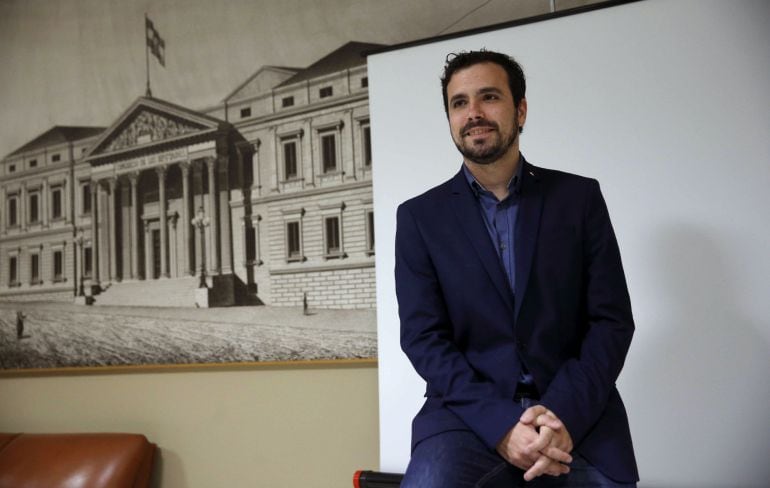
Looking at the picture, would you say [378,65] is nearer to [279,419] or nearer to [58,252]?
[279,419]

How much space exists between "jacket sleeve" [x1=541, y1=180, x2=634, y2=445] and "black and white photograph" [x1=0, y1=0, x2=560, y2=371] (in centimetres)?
121

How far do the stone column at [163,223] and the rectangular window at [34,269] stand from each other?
761 millimetres

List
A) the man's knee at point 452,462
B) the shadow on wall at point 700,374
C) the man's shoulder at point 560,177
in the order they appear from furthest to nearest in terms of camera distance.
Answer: the shadow on wall at point 700,374, the man's shoulder at point 560,177, the man's knee at point 452,462

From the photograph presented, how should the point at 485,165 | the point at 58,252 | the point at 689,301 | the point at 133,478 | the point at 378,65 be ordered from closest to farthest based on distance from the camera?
the point at 485,165, the point at 689,301, the point at 378,65, the point at 133,478, the point at 58,252

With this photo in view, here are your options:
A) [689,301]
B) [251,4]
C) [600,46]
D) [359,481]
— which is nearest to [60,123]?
[251,4]

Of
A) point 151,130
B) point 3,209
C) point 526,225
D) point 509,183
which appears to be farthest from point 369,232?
point 3,209

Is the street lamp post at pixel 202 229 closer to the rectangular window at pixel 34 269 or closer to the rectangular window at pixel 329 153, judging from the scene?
the rectangular window at pixel 329 153

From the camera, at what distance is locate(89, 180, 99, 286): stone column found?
3049 millimetres

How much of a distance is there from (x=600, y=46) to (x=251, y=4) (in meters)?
1.70

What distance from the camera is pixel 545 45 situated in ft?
6.74

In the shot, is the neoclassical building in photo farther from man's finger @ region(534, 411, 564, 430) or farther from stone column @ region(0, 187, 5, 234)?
man's finger @ region(534, 411, 564, 430)

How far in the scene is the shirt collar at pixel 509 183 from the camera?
1.59m

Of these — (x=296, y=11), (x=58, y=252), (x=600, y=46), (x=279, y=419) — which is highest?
(x=296, y=11)

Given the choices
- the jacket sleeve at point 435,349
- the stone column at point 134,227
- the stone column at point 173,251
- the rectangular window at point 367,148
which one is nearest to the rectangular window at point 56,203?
the stone column at point 134,227
